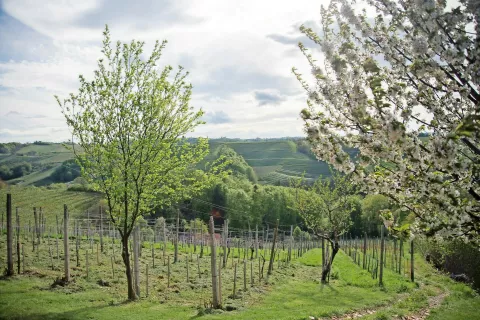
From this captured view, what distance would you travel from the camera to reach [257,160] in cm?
16625

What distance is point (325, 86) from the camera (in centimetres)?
551

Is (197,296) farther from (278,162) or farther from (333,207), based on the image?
(278,162)

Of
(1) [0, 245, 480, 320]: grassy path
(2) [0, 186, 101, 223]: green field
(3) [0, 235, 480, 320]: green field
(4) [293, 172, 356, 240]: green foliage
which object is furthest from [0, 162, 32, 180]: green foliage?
(1) [0, 245, 480, 320]: grassy path

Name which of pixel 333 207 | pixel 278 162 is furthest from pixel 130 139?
pixel 278 162

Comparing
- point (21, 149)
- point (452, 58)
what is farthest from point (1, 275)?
point (21, 149)

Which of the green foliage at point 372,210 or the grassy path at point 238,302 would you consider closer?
the grassy path at point 238,302

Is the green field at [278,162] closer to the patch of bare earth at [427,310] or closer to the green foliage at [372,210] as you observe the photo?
the green foliage at [372,210]

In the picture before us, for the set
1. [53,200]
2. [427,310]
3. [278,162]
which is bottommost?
[53,200]

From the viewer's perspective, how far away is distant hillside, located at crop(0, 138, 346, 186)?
120438mm

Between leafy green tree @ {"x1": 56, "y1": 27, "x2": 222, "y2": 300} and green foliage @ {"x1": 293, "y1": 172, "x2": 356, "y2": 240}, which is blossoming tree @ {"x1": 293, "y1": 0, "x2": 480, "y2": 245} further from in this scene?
green foliage @ {"x1": 293, "y1": 172, "x2": 356, "y2": 240}

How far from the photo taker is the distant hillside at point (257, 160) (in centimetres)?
12044

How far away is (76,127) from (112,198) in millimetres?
3133

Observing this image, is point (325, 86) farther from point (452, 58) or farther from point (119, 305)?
point (119, 305)

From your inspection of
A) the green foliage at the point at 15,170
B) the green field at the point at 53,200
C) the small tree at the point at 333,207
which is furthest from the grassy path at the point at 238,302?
the green foliage at the point at 15,170
